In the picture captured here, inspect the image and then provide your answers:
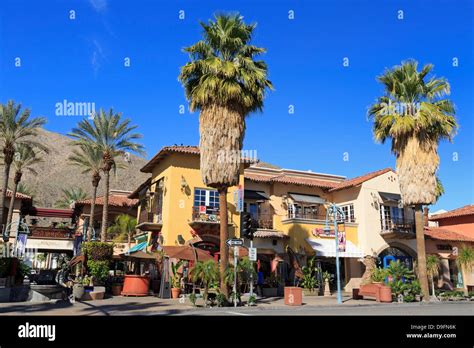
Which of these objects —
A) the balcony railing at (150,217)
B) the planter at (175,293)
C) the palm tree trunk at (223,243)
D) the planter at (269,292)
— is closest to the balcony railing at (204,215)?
the balcony railing at (150,217)

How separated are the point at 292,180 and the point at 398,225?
857 centimetres

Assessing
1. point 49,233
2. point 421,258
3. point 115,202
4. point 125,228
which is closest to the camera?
point 421,258

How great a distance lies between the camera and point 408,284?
22.8m

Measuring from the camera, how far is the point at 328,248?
29516 mm

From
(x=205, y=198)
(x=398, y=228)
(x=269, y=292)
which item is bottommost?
(x=269, y=292)

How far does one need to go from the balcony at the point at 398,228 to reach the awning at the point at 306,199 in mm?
4881

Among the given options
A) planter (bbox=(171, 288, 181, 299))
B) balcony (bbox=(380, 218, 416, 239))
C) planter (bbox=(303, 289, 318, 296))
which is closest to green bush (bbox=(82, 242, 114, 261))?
planter (bbox=(171, 288, 181, 299))

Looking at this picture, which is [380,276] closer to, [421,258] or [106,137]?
[421,258]

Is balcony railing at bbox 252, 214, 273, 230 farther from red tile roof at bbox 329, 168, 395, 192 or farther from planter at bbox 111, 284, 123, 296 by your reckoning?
planter at bbox 111, 284, 123, 296

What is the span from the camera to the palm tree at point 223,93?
1916 cm

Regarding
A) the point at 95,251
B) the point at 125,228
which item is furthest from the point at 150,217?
the point at 125,228

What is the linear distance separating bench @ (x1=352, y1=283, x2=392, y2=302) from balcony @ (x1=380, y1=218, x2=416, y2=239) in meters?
8.41

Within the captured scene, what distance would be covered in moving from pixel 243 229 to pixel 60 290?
922 cm

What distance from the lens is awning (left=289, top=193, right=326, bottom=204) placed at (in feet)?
102
